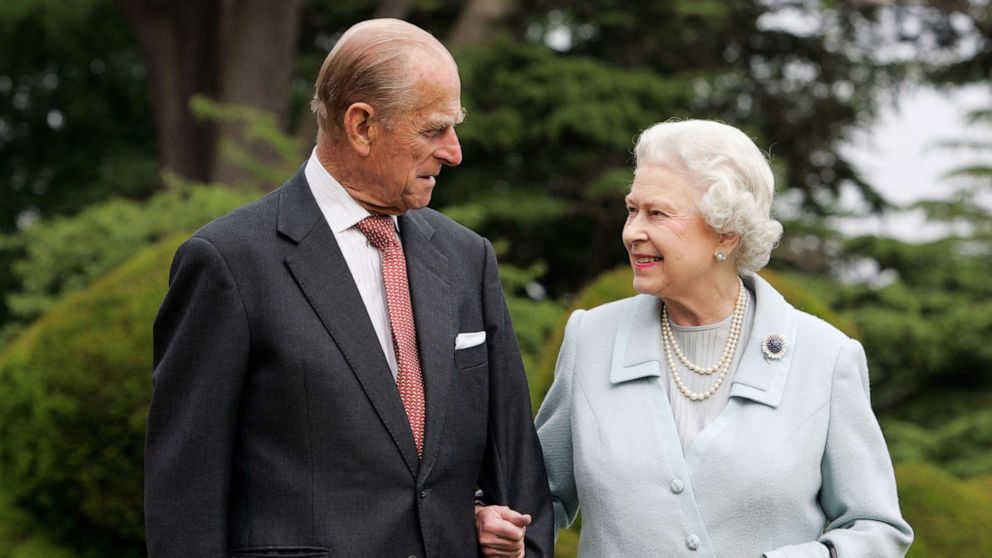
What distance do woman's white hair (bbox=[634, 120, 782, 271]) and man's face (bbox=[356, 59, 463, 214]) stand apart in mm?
481

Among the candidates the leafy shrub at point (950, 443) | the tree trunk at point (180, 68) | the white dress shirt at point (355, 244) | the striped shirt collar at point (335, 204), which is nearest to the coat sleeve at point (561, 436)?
the white dress shirt at point (355, 244)

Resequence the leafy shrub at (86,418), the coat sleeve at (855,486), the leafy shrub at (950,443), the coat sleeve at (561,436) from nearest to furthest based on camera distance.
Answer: the coat sleeve at (855,486) → the coat sleeve at (561,436) → the leafy shrub at (86,418) → the leafy shrub at (950,443)

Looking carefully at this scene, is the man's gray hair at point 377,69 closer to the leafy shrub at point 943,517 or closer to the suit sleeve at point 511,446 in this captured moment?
the suit sleeve at point 511,446

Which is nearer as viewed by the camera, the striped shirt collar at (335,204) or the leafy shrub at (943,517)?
the striped shirt collar at (335,204)

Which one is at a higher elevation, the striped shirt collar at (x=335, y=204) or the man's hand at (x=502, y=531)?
the striped shirt collar at (x=335, y=204)

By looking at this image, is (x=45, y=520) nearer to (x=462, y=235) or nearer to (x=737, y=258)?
(x=462, y=235)

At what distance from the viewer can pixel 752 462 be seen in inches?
118

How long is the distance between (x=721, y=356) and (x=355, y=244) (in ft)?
2.87

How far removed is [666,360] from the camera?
3.18 meters

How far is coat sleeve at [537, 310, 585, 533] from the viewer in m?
3.29

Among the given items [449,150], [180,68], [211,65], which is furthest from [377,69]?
[211,65]

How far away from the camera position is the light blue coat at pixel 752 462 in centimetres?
300

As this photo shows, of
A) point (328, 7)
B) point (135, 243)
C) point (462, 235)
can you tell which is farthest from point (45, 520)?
point (328, 7)

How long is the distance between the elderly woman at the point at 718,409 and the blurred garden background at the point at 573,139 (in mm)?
5047
